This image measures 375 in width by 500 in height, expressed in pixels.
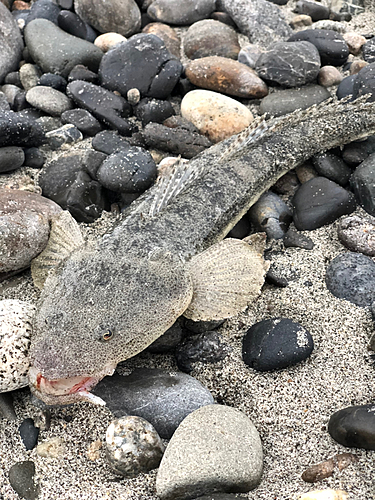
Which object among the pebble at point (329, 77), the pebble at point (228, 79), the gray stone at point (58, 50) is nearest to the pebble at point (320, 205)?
the pebble at point (228, 79)

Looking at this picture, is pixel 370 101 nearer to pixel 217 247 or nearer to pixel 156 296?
pixel 217 247

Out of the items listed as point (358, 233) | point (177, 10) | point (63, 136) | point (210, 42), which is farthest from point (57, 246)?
point (177, 10)

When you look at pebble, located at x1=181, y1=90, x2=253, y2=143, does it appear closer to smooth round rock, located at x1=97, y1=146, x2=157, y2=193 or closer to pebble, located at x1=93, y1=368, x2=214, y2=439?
smooth round rock, located at x1=97, y1=146, x2=157, y2=193

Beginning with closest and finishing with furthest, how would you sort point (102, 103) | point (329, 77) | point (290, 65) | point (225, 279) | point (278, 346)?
1. point (278, 346)
2. point (225, 279)
3. point (102, 103)
4. point (290, 65)
5. point (329, 77)

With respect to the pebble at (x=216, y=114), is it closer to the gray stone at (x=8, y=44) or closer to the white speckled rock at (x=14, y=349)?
the gray stone at (x=8, y=44)

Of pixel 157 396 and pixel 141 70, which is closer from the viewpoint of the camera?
→ pixel 157 396

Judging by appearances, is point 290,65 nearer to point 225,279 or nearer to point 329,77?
point 329,77

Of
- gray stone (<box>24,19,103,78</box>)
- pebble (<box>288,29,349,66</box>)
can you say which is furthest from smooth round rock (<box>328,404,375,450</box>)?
gray stone (<box>24,19,103,78</box>)
